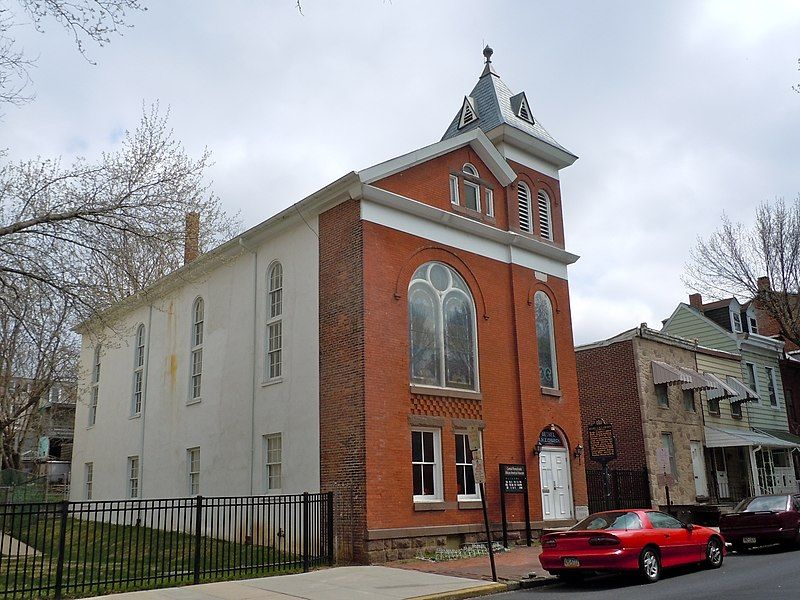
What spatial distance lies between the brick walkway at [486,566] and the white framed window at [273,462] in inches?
176

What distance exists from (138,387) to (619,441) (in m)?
18.0

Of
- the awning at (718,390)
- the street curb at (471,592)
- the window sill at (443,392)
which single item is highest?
the awning at (718,390)

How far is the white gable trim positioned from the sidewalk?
9171mm

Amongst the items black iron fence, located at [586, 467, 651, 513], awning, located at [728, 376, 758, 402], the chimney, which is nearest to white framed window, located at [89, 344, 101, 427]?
the chimney

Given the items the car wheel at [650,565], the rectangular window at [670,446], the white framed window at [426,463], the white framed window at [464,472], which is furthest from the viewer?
the rectangular window at [670,446]

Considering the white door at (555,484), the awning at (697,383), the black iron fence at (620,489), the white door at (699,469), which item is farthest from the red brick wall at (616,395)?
the white door at (555,484)

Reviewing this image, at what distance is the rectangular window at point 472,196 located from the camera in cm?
2214

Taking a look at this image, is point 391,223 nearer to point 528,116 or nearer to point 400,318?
point 400,318

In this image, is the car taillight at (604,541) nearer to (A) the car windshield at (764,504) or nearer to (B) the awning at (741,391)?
(A) the car windshield at (764,504)

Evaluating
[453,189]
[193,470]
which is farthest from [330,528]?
[453,189]

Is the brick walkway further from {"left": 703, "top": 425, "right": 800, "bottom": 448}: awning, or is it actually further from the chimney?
{"left": 703, "top": 425, "right": 800, "bottom": 448}: awning

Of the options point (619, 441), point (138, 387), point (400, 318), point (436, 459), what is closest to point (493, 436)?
point (436, 459)

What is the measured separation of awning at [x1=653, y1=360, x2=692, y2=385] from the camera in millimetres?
27750

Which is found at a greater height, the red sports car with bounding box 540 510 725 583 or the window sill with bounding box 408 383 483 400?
the window sill with bounding box 408 383 483 400
